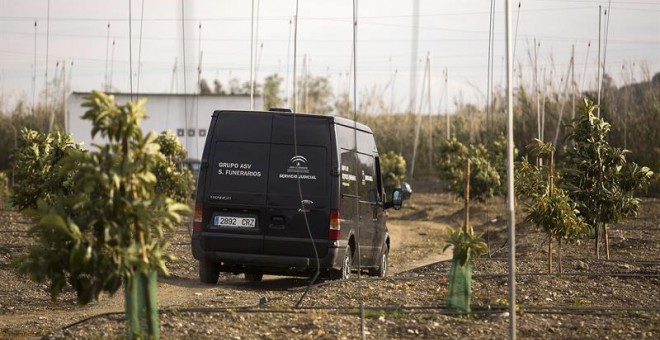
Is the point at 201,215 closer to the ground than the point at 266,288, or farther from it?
farther from it

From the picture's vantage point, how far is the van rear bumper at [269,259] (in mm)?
15438

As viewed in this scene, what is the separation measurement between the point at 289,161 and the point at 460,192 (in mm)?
22308

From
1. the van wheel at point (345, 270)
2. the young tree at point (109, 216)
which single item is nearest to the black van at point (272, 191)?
the van wheel at point (345, 270)

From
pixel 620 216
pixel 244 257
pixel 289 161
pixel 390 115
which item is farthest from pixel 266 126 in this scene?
pixel 390 115

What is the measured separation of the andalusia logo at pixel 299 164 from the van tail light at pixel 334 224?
0.64 metres

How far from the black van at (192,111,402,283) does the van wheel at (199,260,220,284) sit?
35 cm

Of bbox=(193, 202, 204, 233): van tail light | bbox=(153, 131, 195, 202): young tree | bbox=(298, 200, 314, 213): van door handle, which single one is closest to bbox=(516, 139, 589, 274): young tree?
bbox=(298, 200, 314, 213): van door handle

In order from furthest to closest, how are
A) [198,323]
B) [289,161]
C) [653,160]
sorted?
[653,160], [289,161], [198,323]

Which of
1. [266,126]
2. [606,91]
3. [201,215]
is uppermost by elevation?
[606,91]

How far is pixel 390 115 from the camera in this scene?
63.9m

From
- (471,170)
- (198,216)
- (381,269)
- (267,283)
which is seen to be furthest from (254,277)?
(471,170)

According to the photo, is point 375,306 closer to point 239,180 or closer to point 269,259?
point 269,259

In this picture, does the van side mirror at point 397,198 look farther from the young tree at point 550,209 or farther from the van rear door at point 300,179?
the van rear door at point 300,179

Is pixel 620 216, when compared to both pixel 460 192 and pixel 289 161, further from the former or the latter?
pixel 460 192
